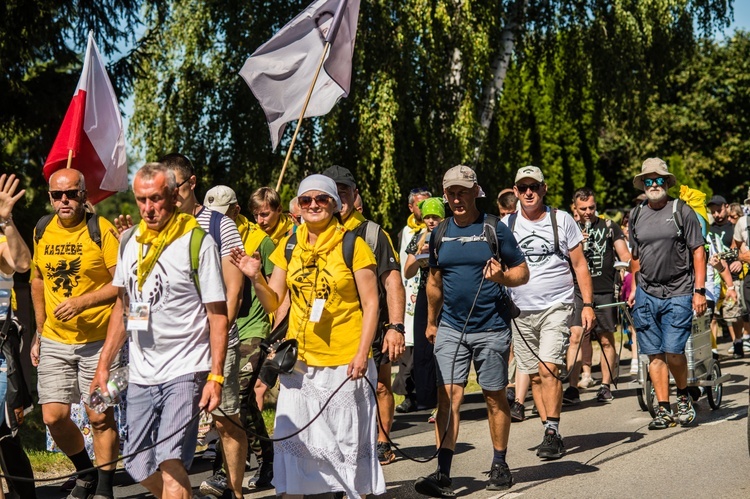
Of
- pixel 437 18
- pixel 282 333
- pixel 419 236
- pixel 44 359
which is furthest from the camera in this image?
pixel 437 18

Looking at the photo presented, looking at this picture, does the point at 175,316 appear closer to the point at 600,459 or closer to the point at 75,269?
the point at 75,269

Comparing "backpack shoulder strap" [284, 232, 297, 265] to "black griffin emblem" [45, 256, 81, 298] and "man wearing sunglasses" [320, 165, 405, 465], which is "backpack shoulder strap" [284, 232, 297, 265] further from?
"black griffin emblem" [45, 256, 81, 298]

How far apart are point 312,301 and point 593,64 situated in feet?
60.5

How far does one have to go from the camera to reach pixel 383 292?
25.1 ft

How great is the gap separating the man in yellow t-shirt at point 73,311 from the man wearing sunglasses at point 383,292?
158 cm

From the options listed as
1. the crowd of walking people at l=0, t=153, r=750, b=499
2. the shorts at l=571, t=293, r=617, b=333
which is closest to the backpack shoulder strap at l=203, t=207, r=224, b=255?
the crowd of walking people at l=0, t=153, r=750, b=499

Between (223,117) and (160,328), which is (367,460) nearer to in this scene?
(160,328)

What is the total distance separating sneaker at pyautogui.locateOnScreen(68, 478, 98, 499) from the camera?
700 cm

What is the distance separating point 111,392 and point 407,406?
6006 millimetres

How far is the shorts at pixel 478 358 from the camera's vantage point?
283 inches

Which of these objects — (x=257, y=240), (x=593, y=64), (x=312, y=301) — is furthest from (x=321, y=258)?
(x=593, y=64)

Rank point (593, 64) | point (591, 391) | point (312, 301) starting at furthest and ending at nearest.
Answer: point (593, 64), point (591, 391), point (312, 301)

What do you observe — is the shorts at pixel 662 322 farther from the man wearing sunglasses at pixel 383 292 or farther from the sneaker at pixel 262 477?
the sneaker at pixel 262 477

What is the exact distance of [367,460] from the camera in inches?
241
